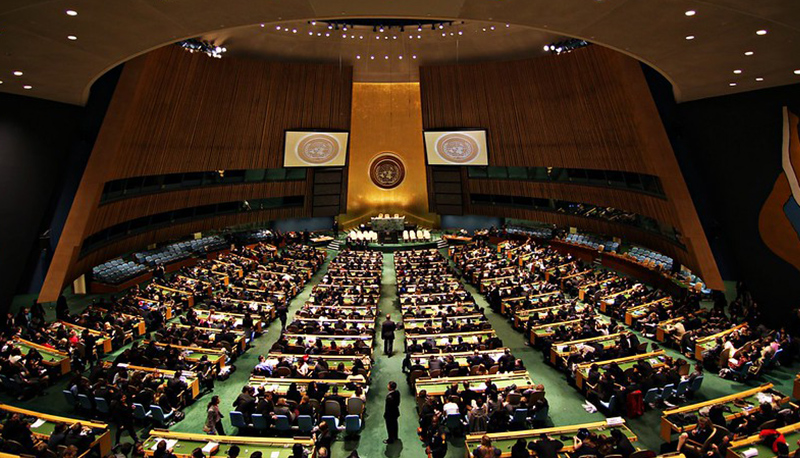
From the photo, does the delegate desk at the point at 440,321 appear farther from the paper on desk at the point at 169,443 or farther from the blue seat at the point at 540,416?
the paper on desk at the point at 169,443

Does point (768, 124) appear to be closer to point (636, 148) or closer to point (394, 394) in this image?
point (636, 148)

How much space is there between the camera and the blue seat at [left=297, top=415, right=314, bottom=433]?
827cm

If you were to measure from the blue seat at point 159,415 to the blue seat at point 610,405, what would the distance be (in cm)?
876

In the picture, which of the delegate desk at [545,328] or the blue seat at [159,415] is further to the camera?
the delegate desk at [545,328]

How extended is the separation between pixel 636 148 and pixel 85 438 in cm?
1830

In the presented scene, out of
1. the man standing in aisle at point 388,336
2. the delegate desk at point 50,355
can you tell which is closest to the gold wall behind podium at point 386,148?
the man standing in aisle at point 388,336

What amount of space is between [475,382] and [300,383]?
3.69 metres

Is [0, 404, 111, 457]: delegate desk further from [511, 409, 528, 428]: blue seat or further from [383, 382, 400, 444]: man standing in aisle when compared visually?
[511, 409, 528, 428]: blue seat

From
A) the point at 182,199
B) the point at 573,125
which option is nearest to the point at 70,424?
the point at 182,199

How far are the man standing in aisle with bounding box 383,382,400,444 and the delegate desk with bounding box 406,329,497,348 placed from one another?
3124 millimetres

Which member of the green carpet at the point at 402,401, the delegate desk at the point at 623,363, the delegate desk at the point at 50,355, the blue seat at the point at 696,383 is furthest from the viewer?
the delegate desk at the point at 50,355

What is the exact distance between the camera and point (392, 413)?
8516 millimetres

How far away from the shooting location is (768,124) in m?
11.9

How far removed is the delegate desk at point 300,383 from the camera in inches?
371
